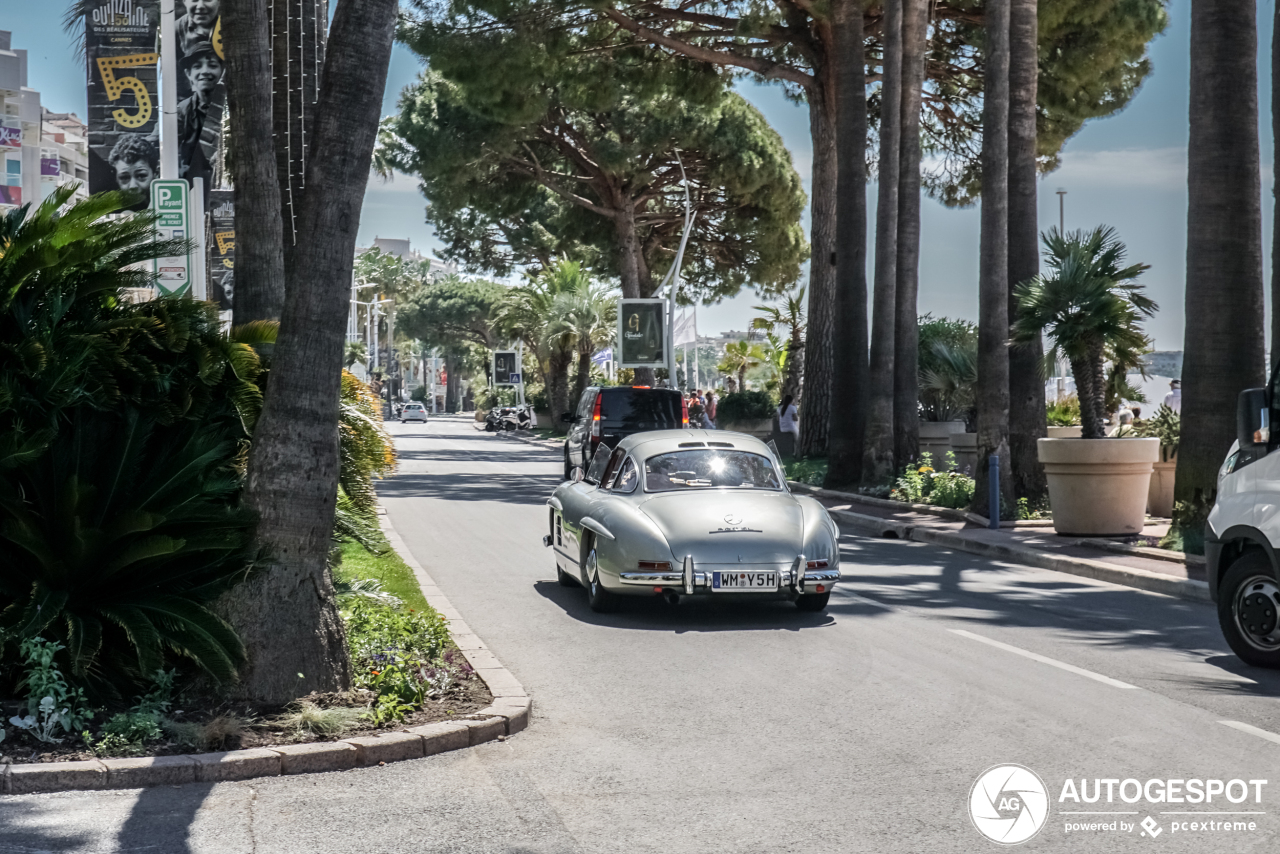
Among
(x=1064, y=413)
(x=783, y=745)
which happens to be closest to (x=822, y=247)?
(x=1064, y=413)

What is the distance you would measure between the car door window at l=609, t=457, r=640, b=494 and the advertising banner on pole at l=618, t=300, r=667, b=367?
29869 millimetres

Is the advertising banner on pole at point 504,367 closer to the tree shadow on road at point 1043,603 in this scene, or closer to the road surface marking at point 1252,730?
the tree shadow on road at point 1043,603

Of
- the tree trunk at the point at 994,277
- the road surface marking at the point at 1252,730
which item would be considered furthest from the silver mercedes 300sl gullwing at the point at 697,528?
the tree trunk at the point at 994,277

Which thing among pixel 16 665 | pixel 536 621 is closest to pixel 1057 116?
pixel 536 621

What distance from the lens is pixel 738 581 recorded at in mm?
10086

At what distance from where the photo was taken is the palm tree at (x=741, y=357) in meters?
77.1

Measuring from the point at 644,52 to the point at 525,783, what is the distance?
27.5m

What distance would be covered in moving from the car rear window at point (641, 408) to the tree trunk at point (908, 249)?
4135mm

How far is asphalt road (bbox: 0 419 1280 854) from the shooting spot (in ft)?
17.3

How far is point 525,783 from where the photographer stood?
19.9ft

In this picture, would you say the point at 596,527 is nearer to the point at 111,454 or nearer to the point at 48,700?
the point at 111,454

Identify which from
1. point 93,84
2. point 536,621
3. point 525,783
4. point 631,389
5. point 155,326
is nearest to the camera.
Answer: point 525,783

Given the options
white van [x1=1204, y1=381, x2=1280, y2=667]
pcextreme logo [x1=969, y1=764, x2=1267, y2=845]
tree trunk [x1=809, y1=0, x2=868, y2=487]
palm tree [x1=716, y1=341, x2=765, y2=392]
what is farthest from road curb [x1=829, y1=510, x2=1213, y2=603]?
palm tree [x1=716, y1=341, x2=765, y2=392]

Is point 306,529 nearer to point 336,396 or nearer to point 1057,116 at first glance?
point 336,396
